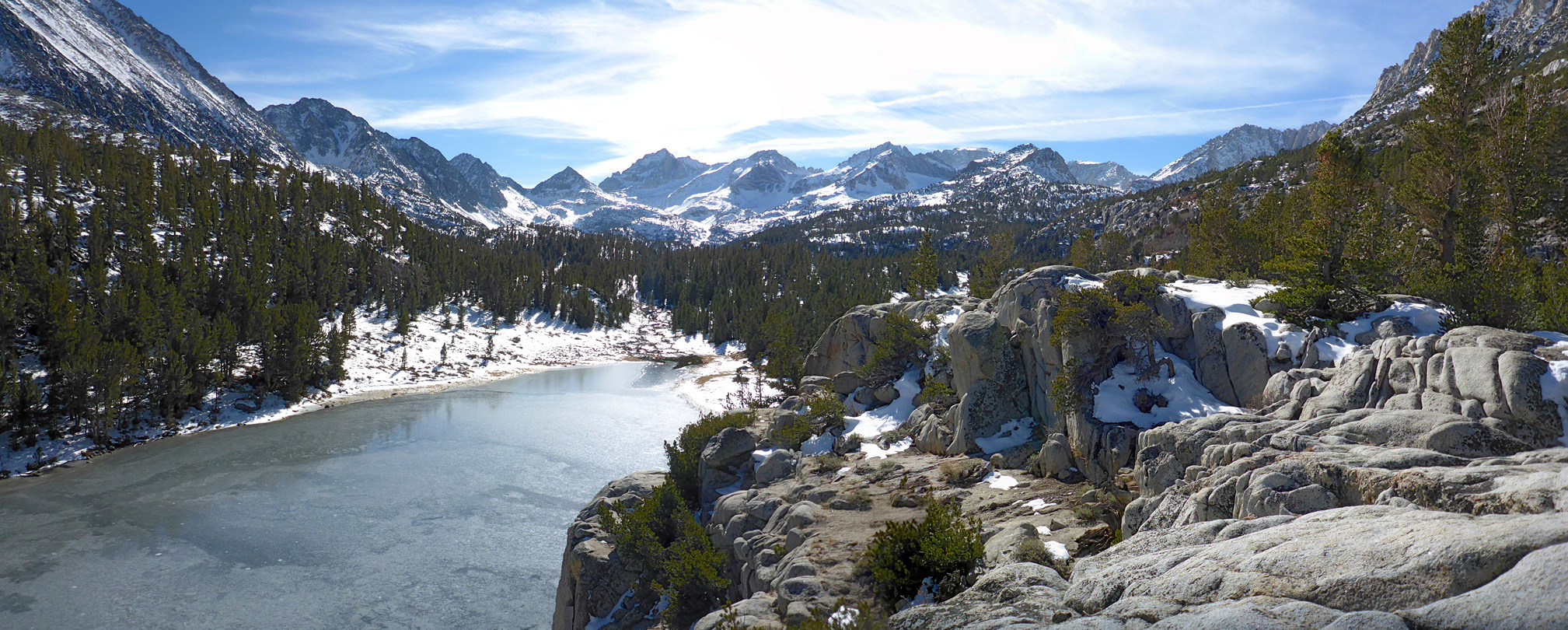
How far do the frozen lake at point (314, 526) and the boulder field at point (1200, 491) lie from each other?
25.8 feet

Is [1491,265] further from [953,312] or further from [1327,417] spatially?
[953,312]

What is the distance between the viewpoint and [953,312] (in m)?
37.5

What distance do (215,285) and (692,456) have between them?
73.4m

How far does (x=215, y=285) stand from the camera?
70125 millimetres

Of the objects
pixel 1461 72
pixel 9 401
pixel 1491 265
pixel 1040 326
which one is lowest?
pixel 9 401

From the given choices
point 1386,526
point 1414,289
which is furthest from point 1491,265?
point 1386,526

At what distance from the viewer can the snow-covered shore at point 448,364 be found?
4831 cm

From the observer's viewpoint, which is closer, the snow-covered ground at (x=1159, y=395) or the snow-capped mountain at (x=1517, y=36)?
the snow-covered ground at (x=1159, y=395)

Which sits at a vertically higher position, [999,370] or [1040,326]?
[1040,326]

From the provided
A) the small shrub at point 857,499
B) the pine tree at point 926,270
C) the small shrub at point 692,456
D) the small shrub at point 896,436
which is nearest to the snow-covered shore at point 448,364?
the pine tree at point 926,270

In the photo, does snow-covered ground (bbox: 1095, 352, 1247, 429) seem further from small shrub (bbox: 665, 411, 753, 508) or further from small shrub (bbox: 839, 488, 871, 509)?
small shrub (bbox: 665, 411, 753, 508)

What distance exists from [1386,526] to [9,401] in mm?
67801

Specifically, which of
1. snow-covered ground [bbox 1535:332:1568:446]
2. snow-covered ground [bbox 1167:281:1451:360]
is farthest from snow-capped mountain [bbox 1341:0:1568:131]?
snow-covered ground [bbox 1535:332:1568:446]

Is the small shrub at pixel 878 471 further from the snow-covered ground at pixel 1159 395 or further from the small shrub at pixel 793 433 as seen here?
the snow-covered ground at pixel 1159 395
